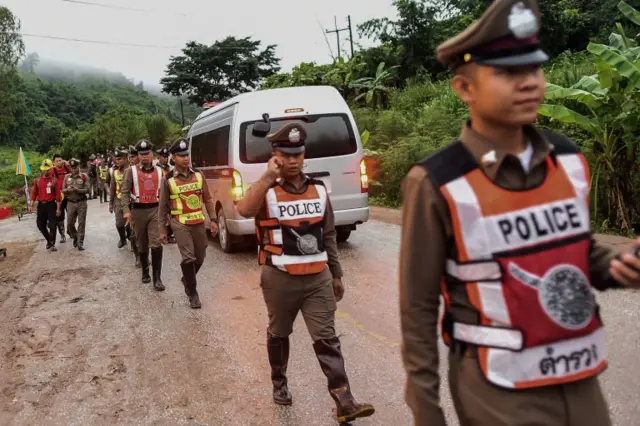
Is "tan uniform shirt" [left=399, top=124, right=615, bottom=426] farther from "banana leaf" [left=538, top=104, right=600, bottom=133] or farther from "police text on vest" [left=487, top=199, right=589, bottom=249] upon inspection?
"banana leaf" [left=538, top=104, right=600, bottom=133]

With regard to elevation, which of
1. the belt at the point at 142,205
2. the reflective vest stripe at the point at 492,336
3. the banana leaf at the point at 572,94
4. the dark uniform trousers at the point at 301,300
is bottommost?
the dark uniform trousers at the point at 301,300

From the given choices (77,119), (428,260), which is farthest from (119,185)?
(77,119)

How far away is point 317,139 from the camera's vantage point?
9367mm

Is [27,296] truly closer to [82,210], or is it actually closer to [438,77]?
[82,210]

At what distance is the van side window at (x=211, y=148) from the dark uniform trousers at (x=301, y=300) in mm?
5663

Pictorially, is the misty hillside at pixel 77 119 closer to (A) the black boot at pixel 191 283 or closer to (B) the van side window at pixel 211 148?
(B) the van side window at pixel 211 148

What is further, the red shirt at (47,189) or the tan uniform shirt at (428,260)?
the red shirt at (47,189)

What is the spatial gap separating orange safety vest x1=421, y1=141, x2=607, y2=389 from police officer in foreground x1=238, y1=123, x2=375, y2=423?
92.3 inches

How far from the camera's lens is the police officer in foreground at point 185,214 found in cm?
734

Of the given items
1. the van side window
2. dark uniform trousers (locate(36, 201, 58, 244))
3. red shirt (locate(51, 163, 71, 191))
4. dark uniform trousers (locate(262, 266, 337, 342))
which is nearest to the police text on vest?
dark uniform trousers (locate(262, 266, 337, 342))

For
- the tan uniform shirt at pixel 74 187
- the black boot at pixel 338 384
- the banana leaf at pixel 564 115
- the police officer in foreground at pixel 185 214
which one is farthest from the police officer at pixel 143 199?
the banana leaf at pixel 564 115

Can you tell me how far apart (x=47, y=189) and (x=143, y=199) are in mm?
5428

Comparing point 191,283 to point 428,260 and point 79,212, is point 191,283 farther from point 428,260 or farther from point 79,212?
point 79,212

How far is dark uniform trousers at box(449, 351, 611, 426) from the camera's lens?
171 centimetres
